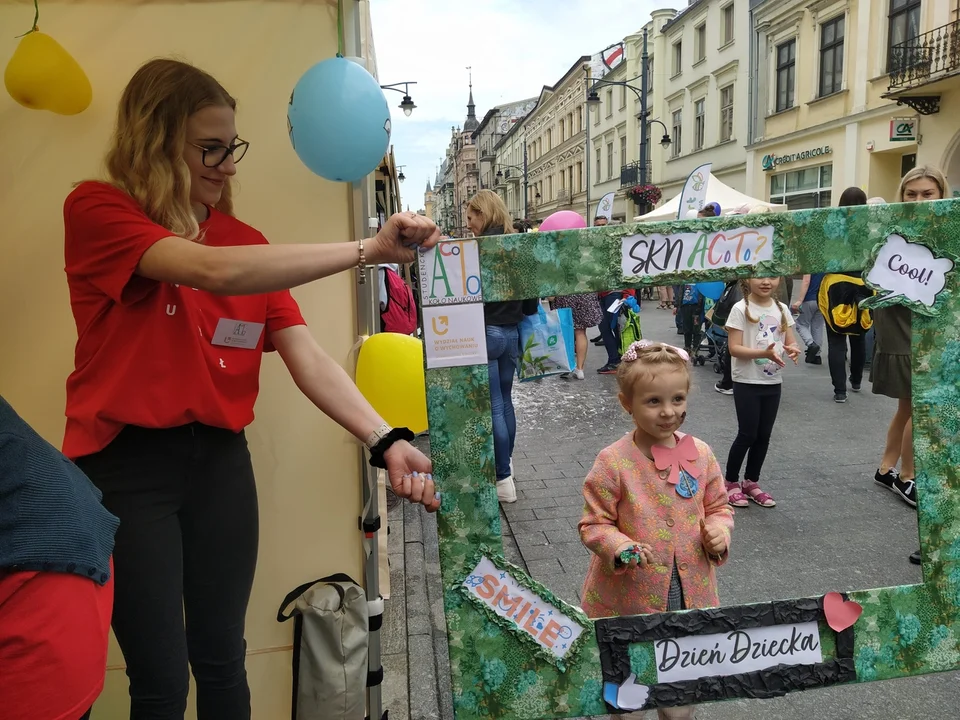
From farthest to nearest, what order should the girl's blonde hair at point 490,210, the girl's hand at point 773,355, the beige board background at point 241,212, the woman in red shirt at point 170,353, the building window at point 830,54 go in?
the building window at point 830,54, the girl's blonde hair at point 490,210, the beige board background at point 241,212, the girl's hand at point 773,355, the woman in red shirt at point 170,353

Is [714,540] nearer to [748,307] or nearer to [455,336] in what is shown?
[748,307]

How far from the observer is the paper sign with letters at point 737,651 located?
57.3 inches

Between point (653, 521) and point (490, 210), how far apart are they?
1.54 meters

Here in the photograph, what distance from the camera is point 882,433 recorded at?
1.67m

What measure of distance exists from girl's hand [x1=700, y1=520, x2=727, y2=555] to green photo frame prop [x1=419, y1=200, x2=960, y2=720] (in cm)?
16

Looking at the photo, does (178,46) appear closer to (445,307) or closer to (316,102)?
(316,102)

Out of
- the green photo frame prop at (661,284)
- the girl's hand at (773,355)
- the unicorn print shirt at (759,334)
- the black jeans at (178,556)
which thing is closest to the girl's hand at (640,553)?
the green photo frame prop at (661,284)

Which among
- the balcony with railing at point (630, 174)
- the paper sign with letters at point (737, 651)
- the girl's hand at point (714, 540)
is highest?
the balcony with railing at point (630, 174)

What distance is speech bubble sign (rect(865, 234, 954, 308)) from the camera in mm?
1422

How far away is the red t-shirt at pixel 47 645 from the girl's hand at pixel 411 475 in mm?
589

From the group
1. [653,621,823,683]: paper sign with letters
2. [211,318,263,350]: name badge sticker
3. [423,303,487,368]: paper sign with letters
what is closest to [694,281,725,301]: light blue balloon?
[423,303,487,368]: paper sign with letters

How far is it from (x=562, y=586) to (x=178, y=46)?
6.28ft

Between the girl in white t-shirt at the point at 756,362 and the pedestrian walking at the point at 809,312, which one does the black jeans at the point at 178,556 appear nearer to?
the girl in white t-shirt at the point at 756,362

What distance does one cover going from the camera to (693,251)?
4.55 feet
